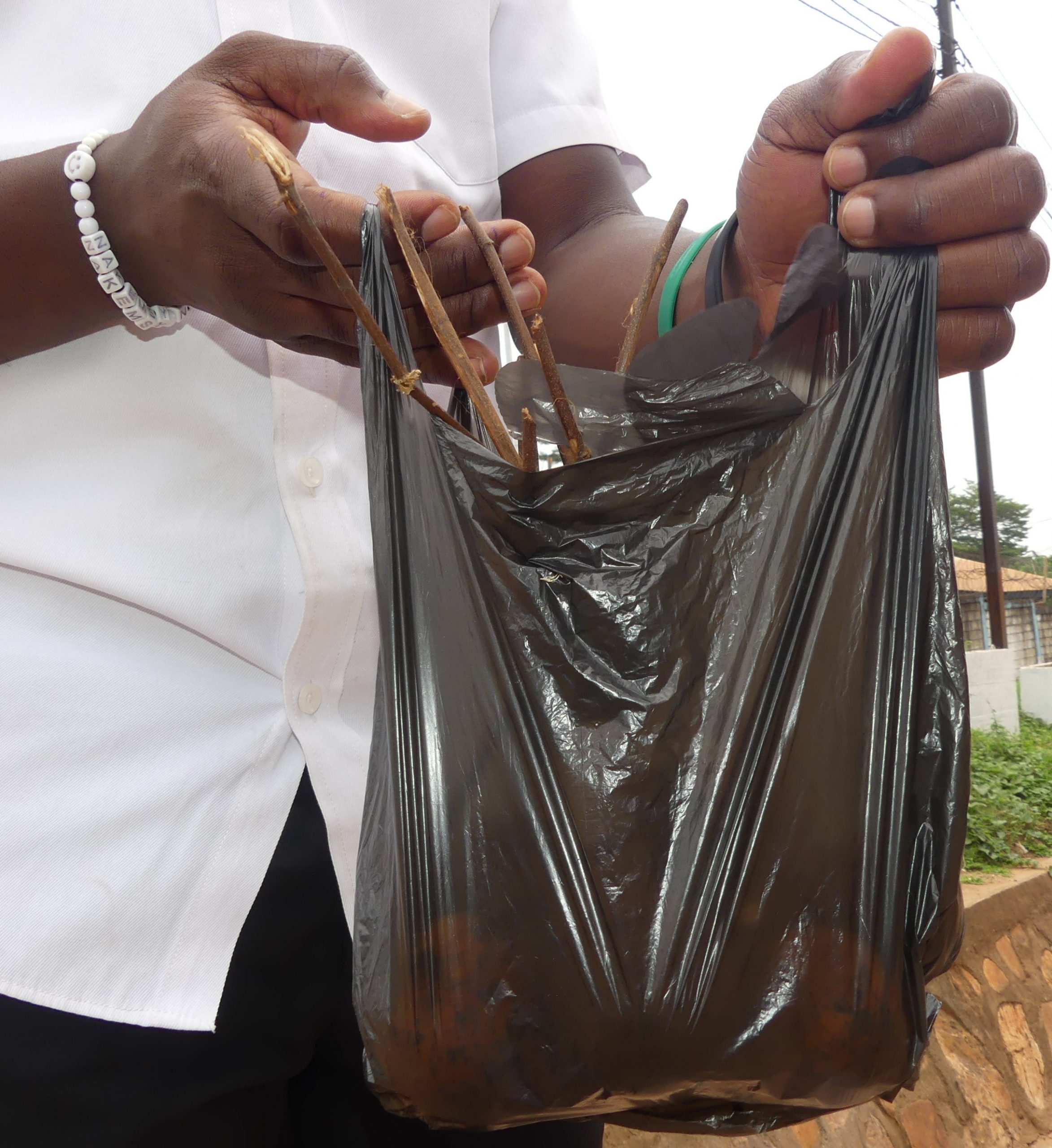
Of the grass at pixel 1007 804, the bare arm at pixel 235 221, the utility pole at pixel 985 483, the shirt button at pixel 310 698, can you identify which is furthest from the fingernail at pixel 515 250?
the utility pole at pixel 985 483

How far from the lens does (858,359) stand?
0.60 metres

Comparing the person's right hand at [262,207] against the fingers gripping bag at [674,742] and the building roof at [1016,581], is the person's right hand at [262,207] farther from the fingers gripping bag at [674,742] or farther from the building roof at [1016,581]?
the building roof at [1016,581]

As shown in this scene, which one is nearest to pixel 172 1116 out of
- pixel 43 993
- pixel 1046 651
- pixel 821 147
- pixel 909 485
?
pixel 43 993

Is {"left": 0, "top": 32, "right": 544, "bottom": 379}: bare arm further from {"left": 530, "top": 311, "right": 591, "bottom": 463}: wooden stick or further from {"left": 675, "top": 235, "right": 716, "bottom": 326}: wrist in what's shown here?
{"left": 675, "top": 235, "right": 716, "bottom": 326}: wrist

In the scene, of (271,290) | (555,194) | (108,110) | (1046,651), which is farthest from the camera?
(1046,651)

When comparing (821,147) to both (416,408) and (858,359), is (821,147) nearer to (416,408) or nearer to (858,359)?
(858,359)

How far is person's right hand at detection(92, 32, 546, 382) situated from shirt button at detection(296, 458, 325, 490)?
0.12 m

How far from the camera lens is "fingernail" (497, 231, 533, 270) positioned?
1.81ft

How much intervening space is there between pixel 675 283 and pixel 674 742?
39 cm

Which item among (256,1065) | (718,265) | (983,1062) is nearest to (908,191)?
(718,265)

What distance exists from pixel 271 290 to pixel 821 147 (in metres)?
0.37

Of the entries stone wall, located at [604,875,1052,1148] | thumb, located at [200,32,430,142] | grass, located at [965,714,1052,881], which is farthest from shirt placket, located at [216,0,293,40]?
grass, located at [965,714,1052,881]

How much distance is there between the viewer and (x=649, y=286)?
2.12 ft

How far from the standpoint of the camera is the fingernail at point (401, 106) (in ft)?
1.73
